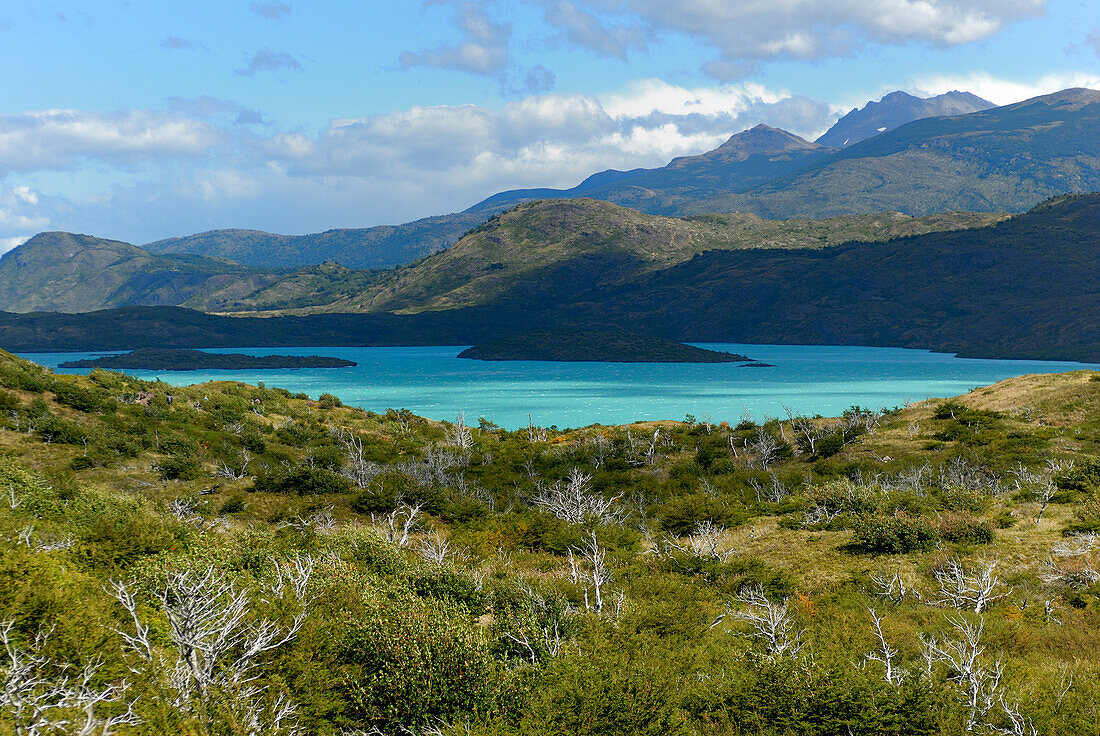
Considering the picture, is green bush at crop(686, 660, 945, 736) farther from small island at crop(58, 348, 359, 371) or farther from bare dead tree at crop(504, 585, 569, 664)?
small island at crop(58, 348, 359, 371)

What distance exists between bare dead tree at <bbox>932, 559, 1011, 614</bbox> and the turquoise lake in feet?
174

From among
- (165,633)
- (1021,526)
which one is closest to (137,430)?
(165,633)

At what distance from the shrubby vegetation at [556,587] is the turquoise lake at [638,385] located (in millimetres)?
38571

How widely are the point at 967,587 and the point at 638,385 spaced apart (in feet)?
387

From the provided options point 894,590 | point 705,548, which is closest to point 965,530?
point 894,590

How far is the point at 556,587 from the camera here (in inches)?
722

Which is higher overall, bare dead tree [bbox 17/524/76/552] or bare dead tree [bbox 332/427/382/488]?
bare dead tree [bbox 17/524/76/552]

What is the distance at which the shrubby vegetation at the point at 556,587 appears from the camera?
9.80 metres

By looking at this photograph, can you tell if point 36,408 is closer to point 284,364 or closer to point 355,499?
point 355,499

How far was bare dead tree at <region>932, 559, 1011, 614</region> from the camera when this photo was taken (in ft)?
52.9

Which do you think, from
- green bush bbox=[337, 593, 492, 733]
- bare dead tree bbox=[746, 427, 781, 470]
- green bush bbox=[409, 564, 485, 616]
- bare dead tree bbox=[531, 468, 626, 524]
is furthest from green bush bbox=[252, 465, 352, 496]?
bare dead tree bbox=[746, 427, 781, 470]

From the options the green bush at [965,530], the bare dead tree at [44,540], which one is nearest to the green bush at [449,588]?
the bare dead tree at [44,540]

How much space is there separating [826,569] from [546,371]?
501 feet

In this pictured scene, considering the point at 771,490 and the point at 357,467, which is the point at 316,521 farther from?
the point at 771,490
